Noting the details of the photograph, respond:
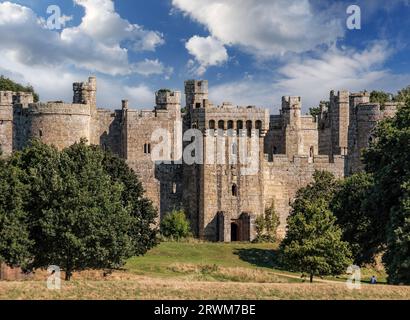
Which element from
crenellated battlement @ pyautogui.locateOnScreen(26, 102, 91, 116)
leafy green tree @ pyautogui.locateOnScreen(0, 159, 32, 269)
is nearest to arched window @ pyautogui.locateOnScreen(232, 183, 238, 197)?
crenellated battlement @ pyautogui.locateOnScreen(26, 102, 91, 116)

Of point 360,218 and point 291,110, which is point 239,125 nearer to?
point 291,110

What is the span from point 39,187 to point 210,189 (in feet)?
97.9

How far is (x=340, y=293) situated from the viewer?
120ft

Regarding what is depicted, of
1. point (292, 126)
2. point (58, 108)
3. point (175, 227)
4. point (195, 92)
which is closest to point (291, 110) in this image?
point (292, 126)

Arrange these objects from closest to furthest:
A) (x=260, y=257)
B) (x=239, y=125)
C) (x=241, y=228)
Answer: (x=260, y=257), (x=241, y=228), (x=239, y=125)

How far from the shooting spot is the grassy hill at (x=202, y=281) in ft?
116

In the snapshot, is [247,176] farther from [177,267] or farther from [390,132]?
[390,132]

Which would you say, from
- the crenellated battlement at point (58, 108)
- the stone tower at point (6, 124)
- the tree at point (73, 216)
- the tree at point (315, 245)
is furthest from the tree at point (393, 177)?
the stone tower at point (6, 124)

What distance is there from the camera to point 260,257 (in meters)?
66.9

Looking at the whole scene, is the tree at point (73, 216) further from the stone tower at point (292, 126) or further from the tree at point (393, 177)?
the stone tower at point (292, 126)

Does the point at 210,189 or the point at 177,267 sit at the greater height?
the point at 210,189

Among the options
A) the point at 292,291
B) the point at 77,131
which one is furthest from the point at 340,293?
the point at 77,131

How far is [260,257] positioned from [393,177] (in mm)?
20913

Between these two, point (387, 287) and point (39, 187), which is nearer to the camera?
point (387, 287)
